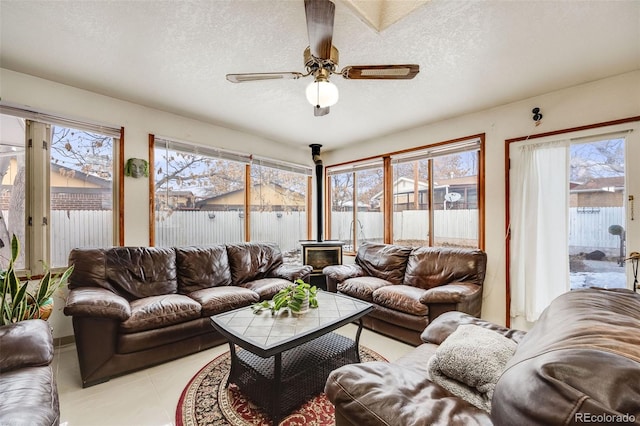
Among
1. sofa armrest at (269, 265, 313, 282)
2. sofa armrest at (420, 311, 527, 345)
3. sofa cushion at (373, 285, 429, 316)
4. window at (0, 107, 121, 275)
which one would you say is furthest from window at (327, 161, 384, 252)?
window at (0, 107, 121, 275)

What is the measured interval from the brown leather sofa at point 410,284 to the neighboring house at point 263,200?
5.09ft

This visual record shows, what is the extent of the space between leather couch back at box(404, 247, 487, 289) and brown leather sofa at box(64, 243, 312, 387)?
142cm

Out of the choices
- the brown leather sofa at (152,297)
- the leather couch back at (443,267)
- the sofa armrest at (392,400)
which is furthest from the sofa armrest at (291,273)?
the sofa armrest at (392,400)

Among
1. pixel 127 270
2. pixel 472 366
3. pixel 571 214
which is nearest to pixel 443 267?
pixel 571 214

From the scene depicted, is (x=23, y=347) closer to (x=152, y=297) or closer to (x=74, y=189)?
(x=152, y=297)

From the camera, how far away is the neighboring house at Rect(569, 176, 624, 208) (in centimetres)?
257

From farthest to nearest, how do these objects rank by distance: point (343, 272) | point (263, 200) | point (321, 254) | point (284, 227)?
point (284, 227) < point (263, 200) < point (321, 254) < point (343, 272)

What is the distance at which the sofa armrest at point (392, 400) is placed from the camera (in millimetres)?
890

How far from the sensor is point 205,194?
3.75 m

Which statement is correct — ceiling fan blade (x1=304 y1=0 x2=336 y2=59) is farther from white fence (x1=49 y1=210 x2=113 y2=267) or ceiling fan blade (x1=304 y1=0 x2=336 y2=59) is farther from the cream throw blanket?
white fence (x1=49 y1=210 x2=113 y2=267)

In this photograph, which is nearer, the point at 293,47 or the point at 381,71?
the point at 381,71

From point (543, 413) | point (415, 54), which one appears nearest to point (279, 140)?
point (415, 54)

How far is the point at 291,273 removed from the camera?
11.5 feet

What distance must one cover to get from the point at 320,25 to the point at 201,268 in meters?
2.74
